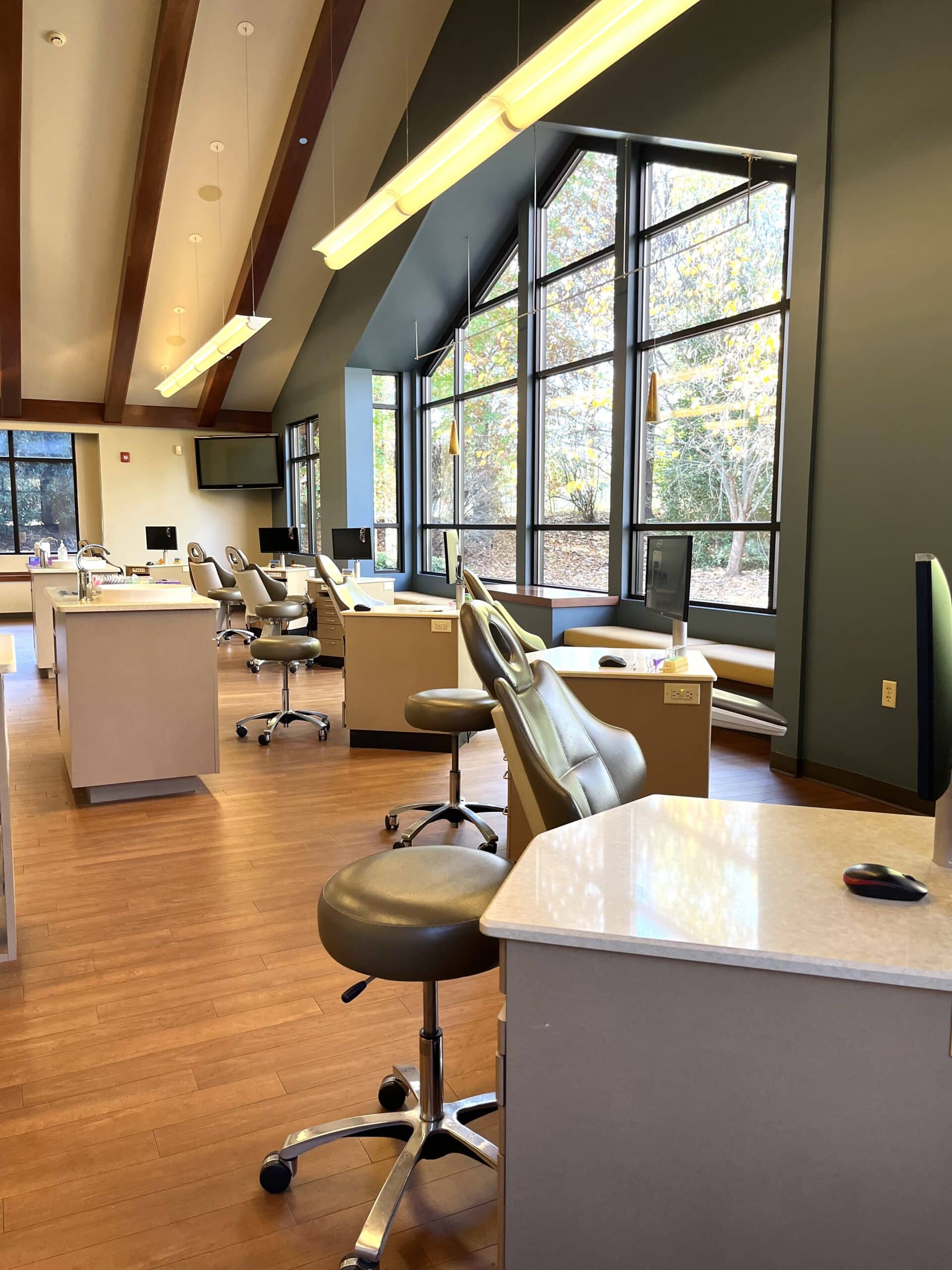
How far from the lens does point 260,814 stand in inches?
162

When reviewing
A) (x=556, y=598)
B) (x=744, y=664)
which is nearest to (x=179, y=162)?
(x=556, y=598)

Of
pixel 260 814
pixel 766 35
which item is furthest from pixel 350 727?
pixel 766 35

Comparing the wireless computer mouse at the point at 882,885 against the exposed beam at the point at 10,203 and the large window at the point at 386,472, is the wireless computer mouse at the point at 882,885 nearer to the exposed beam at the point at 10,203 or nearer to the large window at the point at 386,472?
the exposed beam at the point at 10,203

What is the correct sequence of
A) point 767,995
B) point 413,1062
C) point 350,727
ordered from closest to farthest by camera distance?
point 767,995
point 413,1062
point 350,727

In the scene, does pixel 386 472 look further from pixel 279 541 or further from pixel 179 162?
pixel 179 162

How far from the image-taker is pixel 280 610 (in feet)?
23.5

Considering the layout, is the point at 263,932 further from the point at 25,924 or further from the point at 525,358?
the point at 525,358

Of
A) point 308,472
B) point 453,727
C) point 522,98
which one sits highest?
point 522,98

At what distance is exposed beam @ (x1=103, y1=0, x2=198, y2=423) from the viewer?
6645mm

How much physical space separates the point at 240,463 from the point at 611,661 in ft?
34.8

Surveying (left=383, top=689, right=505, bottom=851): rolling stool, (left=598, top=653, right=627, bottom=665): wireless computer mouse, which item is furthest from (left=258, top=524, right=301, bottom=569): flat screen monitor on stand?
(left=598, top=653, right=627, bottom=665): wireless computer mouse

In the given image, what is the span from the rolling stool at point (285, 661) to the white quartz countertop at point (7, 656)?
2381mm

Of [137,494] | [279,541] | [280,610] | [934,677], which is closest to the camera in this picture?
[934,677]

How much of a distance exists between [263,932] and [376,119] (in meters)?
7.89
